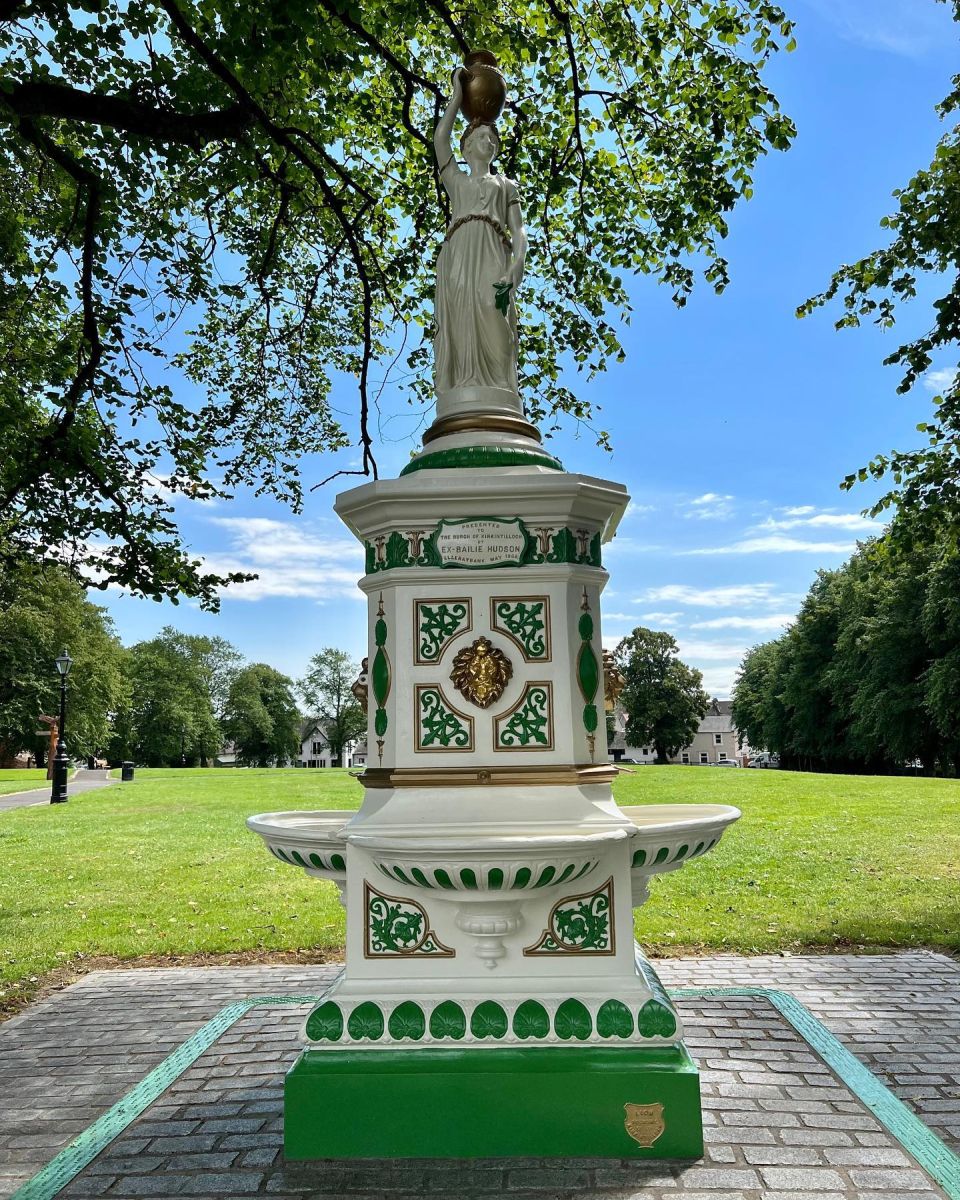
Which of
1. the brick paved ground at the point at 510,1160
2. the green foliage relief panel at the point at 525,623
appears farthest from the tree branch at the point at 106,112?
the brick paved ground at the point at 510,1160

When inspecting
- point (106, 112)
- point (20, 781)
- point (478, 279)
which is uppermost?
point (106, 112)

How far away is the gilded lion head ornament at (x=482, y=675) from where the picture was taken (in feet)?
12.7

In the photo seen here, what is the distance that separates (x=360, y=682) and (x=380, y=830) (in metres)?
0.91

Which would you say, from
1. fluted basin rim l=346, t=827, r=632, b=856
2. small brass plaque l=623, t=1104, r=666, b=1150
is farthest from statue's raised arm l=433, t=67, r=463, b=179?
small brass plaque l=623, t=1104, r=666, b=1150

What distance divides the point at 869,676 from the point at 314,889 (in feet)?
107

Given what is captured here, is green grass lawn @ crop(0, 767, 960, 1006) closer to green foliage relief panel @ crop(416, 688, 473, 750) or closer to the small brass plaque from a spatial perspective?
the small brass plaque

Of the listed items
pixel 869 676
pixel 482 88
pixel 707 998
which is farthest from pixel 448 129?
pixel 869 676

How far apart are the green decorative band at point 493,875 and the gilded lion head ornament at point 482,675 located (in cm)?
76

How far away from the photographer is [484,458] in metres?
4.15

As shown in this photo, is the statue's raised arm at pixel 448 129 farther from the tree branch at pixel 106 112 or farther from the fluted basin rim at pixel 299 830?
the fluted basin rim at pixel 299 830

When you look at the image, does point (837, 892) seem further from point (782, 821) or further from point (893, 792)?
point (893, 792)

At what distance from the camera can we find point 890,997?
565 cm

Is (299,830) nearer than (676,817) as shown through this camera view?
Yes

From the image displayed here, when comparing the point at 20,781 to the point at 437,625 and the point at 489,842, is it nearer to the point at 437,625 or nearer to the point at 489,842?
the point at 437,625
